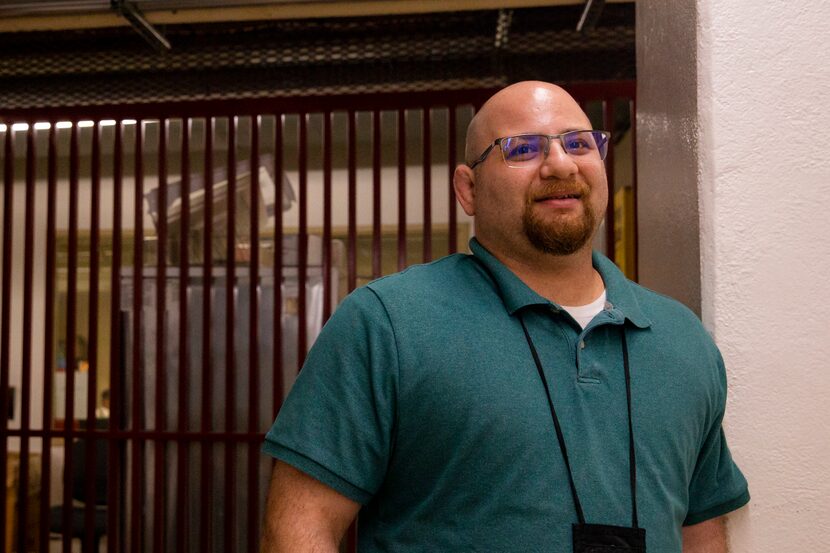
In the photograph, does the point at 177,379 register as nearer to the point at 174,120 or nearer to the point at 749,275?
the point at 174,120

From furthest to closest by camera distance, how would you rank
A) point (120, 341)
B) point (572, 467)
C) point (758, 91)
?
point (120, 341) → point (758, 91) → point (572, 467)

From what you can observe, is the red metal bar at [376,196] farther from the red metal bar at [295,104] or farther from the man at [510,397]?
the man at [510,397]

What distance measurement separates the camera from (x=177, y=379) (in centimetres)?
228

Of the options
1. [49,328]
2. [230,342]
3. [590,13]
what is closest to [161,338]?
[230,342]

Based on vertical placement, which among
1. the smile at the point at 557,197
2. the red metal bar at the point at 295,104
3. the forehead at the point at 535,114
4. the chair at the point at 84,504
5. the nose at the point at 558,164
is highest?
the red metal bar at the point at 295,104

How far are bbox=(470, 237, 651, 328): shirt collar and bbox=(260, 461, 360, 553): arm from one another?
37 cm

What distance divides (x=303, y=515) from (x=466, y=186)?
0.58 m

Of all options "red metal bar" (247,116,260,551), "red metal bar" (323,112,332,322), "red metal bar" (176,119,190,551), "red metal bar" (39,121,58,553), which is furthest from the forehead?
"red metal bar" (39,121,58,553)

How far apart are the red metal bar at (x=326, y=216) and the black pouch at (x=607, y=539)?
1329 millimetres

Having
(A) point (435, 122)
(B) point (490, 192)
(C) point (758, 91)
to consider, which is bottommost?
(B) point (490, 192)

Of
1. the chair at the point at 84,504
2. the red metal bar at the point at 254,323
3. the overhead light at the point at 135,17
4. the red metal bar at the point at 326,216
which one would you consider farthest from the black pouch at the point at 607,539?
the chair at the point at 84,504

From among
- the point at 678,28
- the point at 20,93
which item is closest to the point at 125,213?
the point at 20,93

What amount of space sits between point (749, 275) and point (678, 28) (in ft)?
1.65

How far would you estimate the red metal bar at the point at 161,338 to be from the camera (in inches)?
87.0
